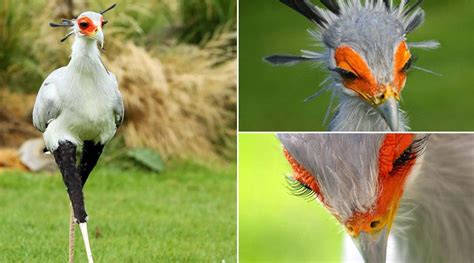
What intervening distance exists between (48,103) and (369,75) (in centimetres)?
115

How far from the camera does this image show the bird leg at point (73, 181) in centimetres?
346

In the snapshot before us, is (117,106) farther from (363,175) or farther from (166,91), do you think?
(166,91)

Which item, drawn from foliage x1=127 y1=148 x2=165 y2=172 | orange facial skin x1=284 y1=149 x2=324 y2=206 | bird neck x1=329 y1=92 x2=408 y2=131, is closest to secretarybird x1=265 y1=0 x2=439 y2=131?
bird neck x1=329 y1=92 x2=408 y2=131

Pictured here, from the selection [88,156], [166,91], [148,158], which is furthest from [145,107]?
[88,156]

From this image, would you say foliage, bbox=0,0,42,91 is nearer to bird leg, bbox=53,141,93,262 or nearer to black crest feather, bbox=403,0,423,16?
bird leg, bbox=53,141,93,262

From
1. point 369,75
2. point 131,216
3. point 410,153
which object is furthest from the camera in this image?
point 131,216

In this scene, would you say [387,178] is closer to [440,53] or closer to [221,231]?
[440,53]

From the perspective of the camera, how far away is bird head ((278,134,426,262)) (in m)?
3.38

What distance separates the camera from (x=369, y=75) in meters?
3.31

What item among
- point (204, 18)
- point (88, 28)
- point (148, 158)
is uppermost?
point (204, 18)

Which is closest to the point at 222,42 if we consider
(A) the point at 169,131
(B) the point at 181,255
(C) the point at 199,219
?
(A) the point at 169,131

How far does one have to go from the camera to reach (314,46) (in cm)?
347

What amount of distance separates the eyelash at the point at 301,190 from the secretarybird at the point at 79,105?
679 mm

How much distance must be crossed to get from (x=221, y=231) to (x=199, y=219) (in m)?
0.37
